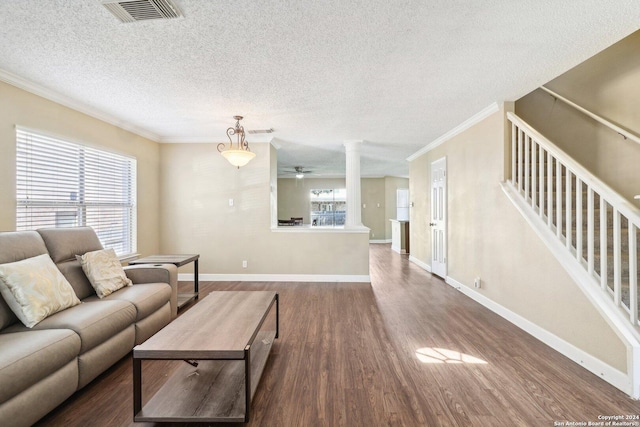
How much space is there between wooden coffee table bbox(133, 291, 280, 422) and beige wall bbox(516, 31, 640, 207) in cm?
414

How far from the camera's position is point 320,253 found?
16.1 ft

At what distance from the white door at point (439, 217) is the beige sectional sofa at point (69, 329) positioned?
417 cm

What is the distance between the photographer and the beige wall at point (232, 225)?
489cm

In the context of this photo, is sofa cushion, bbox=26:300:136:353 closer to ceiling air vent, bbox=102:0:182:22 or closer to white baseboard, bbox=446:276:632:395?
ceiling air vent, bbox=102:0:182:22

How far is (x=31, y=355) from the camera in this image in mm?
1540

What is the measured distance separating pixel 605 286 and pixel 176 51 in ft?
12.5

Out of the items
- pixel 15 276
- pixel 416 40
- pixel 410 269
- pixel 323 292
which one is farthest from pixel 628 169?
pixel 15 276

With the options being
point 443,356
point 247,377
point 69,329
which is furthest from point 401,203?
point 69,329

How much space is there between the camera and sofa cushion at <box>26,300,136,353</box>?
1.88 m

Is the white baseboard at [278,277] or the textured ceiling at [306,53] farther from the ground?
the textured ceiling at [306,53]

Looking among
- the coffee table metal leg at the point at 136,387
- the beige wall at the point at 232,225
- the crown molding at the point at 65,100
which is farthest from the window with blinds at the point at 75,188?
the coffee table metal leg at the point at 136,387

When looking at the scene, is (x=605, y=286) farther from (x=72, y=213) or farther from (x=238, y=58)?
(x=72, y=213)

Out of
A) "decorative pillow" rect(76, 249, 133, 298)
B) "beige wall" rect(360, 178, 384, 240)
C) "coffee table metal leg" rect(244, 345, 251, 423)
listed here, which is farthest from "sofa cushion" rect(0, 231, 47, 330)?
"beige wall" rect(360, 178, 384, 240)

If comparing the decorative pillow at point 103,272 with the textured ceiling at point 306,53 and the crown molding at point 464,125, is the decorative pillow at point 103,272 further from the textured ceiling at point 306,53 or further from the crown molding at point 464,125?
the crown molding at point 464,125
